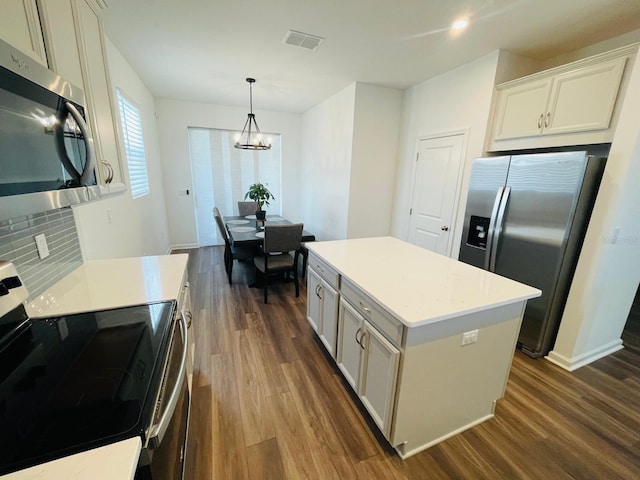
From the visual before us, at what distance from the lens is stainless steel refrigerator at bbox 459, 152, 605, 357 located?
6.61ft

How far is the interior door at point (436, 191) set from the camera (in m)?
3.19

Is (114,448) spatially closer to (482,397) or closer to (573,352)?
(482,397)

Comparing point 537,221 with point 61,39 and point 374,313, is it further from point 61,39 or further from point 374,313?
point 61,39

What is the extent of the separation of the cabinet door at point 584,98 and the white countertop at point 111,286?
10.4ft

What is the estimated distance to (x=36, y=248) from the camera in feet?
4.25

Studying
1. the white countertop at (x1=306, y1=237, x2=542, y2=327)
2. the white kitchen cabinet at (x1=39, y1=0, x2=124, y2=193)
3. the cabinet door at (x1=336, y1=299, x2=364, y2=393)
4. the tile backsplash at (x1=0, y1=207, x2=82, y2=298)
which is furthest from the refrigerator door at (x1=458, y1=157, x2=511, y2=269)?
the tile backsplash at (x1=0, y1=207, x2=82, y2=298)

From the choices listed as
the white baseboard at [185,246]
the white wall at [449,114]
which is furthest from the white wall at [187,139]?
the white wall at [449,114]

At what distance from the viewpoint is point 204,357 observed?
7.41ft

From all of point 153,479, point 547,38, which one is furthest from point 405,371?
point 547,38

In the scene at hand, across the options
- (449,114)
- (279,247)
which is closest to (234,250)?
(279,247)

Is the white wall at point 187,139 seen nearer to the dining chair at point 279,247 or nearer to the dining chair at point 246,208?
the dining chair at point 246,208

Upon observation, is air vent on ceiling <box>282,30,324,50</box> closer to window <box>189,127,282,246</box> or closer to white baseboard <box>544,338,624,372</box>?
window <box>189,127,282,246</box>

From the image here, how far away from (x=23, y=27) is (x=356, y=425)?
2.34 meters

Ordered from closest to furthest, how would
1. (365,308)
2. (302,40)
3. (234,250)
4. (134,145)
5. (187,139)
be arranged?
1. (365,308)
2. (302,40)
3. (134,145)
4. (234,250)
5. (187,139)
